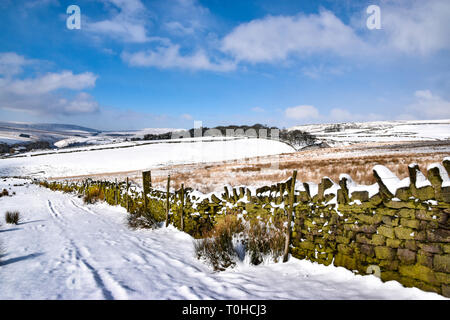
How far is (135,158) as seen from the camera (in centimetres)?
5181

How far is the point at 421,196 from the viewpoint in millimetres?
3531

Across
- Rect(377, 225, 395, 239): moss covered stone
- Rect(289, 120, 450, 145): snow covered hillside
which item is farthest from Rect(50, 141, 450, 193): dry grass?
Rect(289, 120, 450, 145): snow covered hillside

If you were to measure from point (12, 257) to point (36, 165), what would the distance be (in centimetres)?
6129

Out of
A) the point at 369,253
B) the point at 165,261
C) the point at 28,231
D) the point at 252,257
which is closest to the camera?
the point at 369,253

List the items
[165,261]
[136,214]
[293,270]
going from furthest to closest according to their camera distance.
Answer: [136,214]
[165,261]
[293,270]

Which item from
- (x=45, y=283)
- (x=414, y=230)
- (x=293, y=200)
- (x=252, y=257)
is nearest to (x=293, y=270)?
(x=252, y=257)

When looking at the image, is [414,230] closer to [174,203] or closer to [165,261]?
[165,261]

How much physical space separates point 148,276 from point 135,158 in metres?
50.2

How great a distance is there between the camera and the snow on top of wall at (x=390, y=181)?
3.77m

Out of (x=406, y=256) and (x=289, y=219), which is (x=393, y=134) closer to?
(x=289, y=219)

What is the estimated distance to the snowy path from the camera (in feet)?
12.6

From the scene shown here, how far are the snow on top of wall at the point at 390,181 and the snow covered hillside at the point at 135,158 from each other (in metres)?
42.2

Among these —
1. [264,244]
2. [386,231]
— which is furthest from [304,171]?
[386,231]

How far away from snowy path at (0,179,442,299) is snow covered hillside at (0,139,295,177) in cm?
3957
